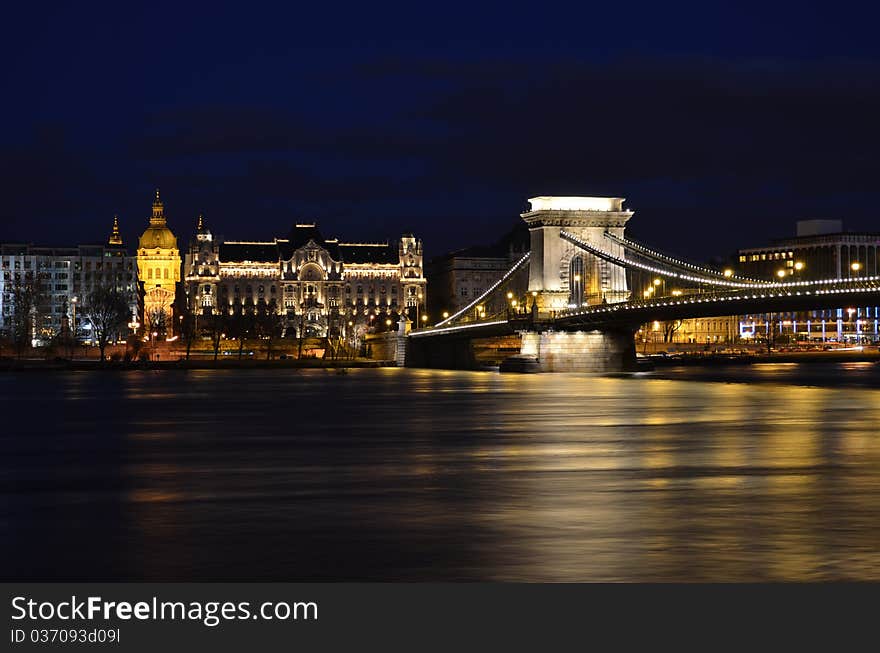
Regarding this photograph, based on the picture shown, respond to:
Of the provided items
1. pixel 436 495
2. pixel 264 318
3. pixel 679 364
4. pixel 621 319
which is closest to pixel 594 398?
pixel 621 319

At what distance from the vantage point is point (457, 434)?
1478 inches

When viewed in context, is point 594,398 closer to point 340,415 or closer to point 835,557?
point 340,415

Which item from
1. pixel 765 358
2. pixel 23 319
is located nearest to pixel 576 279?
pixel 765 358

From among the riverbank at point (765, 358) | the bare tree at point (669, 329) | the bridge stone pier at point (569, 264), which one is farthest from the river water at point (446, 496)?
the bare tree at point (669, 329)

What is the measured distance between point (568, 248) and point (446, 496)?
76649 mm

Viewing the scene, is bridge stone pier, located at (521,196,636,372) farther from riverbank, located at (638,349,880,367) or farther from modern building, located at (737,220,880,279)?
modern building, located at (737,220,880,279)

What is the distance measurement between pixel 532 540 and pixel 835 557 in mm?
3251

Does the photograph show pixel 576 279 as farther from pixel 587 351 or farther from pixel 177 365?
pixel 177 365

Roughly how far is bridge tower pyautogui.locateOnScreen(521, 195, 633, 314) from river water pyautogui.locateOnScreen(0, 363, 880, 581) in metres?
50.5

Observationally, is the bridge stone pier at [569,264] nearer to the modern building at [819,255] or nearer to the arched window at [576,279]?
the arched window at [576,279]

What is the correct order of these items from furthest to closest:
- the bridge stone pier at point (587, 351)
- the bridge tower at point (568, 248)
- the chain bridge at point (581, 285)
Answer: the bridge tower at point (568, 248) < the bridge stone pier at point (587, 351) < the chain bridge at point (581, 285)

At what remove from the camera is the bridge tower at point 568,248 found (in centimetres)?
9800

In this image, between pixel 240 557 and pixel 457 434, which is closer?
pixel 240 557

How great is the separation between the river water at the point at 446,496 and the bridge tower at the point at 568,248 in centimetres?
5050
